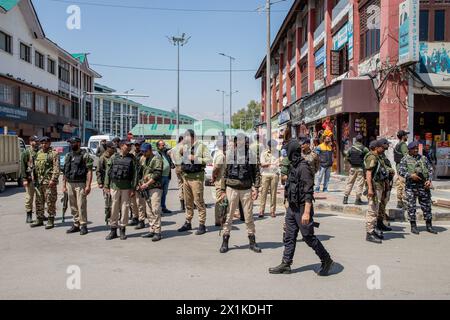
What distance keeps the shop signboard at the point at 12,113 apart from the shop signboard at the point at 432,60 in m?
25.1

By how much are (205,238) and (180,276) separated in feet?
7.99

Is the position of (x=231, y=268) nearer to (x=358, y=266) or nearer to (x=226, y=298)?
(x=226, y=298)

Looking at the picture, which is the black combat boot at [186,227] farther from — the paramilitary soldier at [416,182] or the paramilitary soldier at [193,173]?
the paramilitary soldier at [416,182]

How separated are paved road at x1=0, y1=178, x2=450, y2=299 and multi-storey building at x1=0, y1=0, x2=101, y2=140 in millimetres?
25129

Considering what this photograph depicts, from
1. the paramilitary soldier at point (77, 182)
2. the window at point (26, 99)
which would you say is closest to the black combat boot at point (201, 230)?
the paramilitary soldier at point (77, 182)

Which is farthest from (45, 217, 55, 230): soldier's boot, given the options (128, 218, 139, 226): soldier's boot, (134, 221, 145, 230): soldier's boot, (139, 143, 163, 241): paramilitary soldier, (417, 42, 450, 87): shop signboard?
(417, 42, 450, 87): shop signboard

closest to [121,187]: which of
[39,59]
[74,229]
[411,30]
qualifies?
[74,229]

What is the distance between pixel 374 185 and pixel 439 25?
10613 millimetres

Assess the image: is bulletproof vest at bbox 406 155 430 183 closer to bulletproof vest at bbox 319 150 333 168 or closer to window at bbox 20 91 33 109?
bulletproof vest at bbox 319 150 333 168

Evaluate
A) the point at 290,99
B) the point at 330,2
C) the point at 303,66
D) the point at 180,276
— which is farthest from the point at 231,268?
the point at 290,99

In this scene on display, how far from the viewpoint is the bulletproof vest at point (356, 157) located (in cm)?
1121

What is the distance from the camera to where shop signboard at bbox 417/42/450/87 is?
15.6 meters

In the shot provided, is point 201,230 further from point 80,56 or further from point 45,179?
point 80,56

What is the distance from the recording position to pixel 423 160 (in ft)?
27.7
